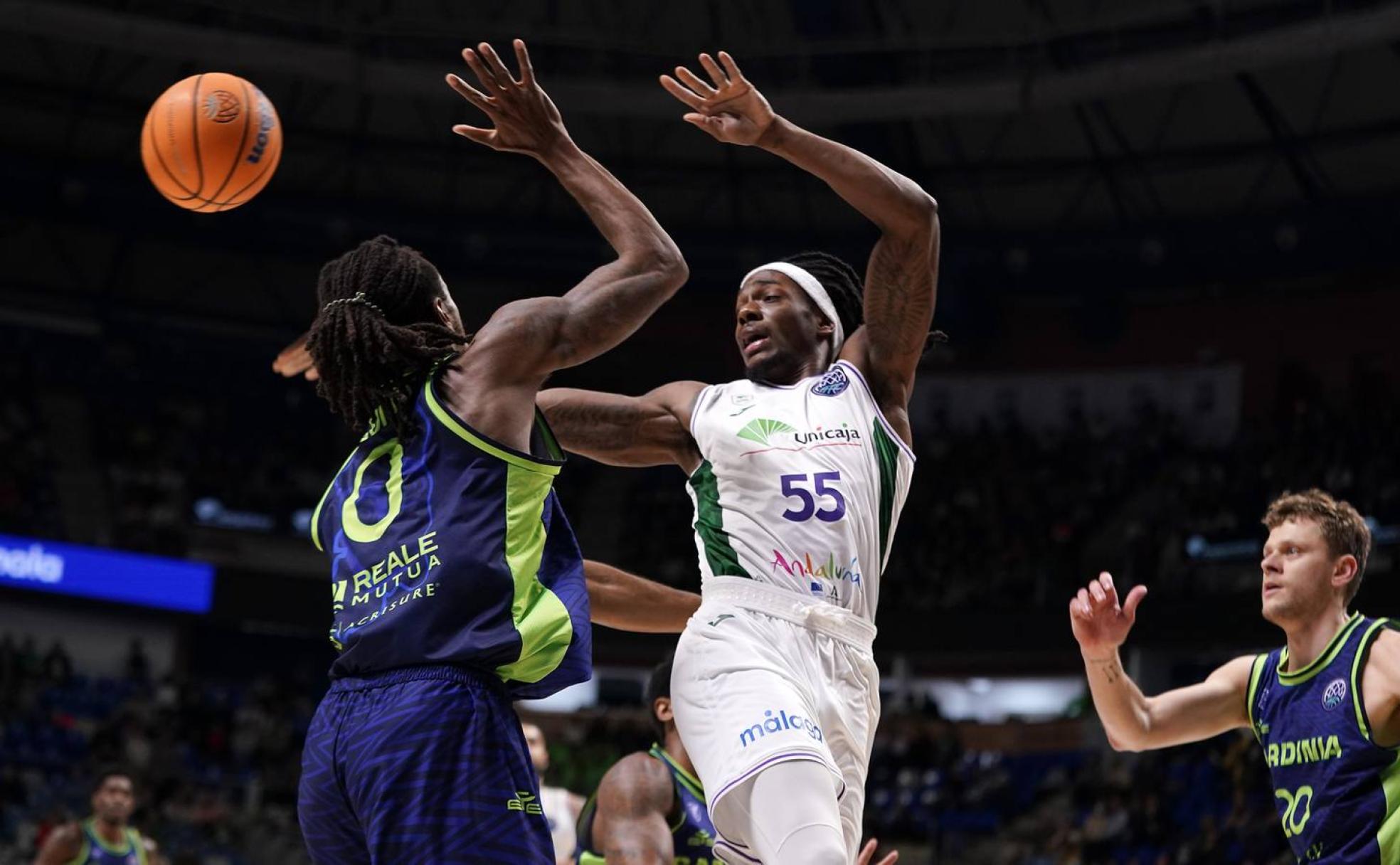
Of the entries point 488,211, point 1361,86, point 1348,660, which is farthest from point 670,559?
point 1348,660

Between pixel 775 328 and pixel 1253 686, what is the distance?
2.15 meters

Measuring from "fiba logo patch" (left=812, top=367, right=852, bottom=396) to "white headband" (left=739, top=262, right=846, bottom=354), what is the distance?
0.26 metres

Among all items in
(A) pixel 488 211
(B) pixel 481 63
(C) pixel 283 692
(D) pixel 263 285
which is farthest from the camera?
(D) pixel 263 285

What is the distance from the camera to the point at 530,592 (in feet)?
12.1

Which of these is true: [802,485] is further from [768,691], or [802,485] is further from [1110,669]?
[1110,669]

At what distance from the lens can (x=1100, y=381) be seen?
2666 cm

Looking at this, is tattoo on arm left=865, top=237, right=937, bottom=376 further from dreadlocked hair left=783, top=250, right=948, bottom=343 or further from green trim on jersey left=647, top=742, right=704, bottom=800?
green trim on jersey left=647, top=742, right=704, bottom=800

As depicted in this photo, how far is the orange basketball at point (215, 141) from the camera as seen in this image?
23.5ft

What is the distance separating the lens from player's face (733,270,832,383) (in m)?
4.97

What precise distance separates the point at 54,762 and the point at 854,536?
20183 millimetres

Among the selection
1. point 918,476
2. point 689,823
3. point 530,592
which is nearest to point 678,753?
point 689,823

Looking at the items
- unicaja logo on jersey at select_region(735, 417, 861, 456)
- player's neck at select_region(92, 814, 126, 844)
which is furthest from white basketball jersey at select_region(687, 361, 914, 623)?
player's neck at select_region(92, 814, 126, 844)

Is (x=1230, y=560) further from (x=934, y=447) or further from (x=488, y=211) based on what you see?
(x=488, y=211)

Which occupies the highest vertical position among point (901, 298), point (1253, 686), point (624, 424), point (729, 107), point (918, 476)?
point (918, 476)
